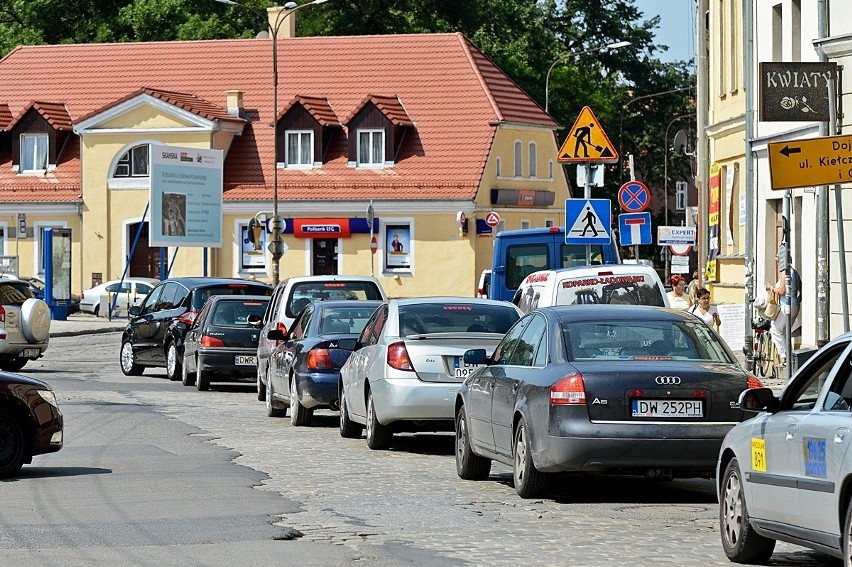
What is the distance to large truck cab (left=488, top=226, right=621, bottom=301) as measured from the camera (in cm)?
3316

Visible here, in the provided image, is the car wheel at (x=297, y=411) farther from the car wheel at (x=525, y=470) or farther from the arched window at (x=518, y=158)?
the arched window at (x=518, y=158)

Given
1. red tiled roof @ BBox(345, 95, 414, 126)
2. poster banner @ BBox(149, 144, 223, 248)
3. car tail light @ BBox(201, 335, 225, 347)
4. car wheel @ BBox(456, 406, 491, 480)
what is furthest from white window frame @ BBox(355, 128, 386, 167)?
car wheel @ BBox(456, 406, 491, 480)

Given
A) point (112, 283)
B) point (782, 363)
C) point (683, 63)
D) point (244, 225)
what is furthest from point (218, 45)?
point (782, 363)

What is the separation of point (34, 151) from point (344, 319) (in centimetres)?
4935

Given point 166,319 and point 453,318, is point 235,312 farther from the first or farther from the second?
point 453,318

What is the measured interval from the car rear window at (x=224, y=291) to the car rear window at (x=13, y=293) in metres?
2.95

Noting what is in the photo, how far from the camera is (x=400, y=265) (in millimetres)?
65750

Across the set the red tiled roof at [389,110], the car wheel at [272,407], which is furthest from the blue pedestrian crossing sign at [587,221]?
the red tiled roof at [389,110]

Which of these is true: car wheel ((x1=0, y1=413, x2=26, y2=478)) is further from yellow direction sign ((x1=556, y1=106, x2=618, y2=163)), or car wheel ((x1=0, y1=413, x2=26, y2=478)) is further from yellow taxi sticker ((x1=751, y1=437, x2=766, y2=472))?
yellow direction sign ((x1=556, y1=106, x2=618, y2=163))

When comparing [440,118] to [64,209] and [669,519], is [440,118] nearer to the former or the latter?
[64,209]

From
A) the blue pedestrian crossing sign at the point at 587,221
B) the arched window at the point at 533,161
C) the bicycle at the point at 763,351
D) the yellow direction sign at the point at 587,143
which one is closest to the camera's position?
the yellow direction sign at the point at 587,143

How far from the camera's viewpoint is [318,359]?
2100 cm

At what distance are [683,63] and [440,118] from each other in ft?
99.0

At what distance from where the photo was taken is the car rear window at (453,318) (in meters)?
18.0
